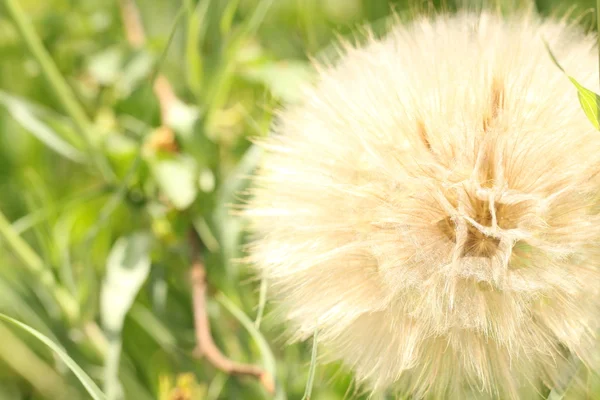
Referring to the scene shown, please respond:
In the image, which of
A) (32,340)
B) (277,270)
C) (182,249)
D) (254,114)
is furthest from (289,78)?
(32,340)

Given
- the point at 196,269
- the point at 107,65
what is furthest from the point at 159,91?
the point at 196,269

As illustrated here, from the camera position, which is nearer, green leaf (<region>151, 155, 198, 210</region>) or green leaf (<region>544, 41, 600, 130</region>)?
green leaf (<region>544, 41, 600, 130</region>)

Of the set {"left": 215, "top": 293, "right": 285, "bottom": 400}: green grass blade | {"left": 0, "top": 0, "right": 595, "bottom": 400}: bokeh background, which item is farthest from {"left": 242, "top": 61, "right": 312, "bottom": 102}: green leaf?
{"left": 215, "top": 293, "right": 285, "bottom": 400}: green grass blade

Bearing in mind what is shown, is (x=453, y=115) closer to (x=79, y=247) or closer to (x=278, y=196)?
(x=278, y=196)

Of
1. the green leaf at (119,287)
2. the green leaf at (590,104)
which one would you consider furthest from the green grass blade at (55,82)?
the green leaf at (590,104)

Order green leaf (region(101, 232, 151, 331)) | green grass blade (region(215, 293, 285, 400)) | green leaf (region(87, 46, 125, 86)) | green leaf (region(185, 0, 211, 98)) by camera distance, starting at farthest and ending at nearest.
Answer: green leaf (region(87, 46, 125, 86)) < green leaf (region(185, 0, 211, 98)) < green leaf (region(101, 232, 151, 331)) < green grass blade (region(215, 293, 285, 400))

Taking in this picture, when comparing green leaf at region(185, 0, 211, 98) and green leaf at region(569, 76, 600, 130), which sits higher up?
green leaf at region(185, 0, 211, 98)

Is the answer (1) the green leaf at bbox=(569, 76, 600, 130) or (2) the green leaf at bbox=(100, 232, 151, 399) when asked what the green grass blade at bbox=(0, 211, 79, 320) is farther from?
(1) the green leaf at bbox=(569, 76, 600, 130)

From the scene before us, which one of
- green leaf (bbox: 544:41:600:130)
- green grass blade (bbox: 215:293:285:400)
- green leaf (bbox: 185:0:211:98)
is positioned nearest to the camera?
green leaf (bbox: 544:41:600:130)
